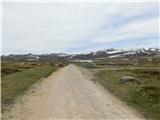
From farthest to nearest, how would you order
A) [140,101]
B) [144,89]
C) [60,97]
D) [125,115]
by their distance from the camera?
[144,89]
[60,97]
[140,101]
[125,115]

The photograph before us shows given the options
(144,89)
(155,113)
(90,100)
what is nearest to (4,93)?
(90,100)

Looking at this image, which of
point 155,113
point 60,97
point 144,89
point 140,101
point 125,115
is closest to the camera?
point 125,115

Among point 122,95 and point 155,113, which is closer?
point 155,113

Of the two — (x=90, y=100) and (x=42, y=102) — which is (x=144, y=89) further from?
(x=42, y=102)

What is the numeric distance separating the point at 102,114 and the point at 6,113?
16.9ft

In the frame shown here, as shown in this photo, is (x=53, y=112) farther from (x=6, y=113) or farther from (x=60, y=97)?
(x=60, y=97)

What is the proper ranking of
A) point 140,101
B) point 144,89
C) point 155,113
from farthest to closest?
Answer: point 144,89, point 140,101, point 155,113

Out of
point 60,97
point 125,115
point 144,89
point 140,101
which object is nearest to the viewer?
point 125,115

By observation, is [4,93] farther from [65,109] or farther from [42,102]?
[65,109]

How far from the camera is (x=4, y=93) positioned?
914 inches

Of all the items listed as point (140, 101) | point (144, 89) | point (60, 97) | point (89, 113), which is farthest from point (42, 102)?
point (144, 89)

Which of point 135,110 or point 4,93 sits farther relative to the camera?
point 4,93

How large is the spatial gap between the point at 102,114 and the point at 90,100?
4614 mm

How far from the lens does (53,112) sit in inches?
593
